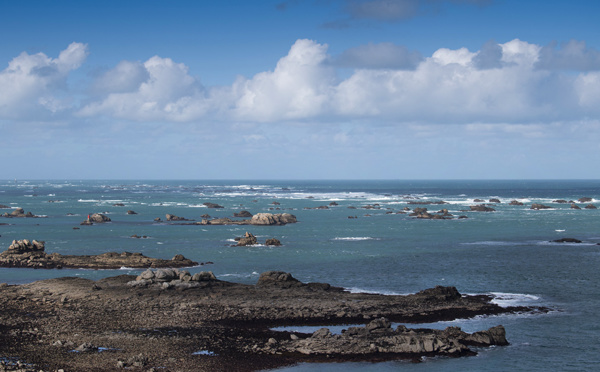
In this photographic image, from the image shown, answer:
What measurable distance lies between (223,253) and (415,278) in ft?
82.1

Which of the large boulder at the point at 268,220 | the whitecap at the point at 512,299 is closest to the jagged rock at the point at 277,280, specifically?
the whitecap at the point at 512,299

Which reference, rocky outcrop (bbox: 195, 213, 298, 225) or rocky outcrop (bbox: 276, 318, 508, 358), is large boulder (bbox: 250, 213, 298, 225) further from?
rocky outcrop (bbox: 276, 318, 508, 358)

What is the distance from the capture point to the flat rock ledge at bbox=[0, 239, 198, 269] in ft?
195

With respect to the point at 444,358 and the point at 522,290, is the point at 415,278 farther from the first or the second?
the point at 444,358

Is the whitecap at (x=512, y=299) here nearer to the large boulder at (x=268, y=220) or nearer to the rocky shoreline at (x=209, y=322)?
the rocky shoreline at (x=209, y=322)

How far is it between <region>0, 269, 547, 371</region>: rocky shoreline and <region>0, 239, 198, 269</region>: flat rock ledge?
11471mm

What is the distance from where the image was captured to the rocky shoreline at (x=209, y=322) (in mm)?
30312

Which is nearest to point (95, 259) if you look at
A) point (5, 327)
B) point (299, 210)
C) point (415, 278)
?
point (5, 327)

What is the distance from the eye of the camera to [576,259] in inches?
2435

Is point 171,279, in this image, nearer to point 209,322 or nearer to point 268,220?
point 209,322

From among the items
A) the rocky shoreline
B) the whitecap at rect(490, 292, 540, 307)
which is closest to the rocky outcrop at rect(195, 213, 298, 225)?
the rocky shoreline

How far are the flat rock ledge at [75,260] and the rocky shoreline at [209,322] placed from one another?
37.6 ft

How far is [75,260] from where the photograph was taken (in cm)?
6166

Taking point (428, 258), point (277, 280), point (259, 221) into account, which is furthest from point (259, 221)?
point (277, 280)
